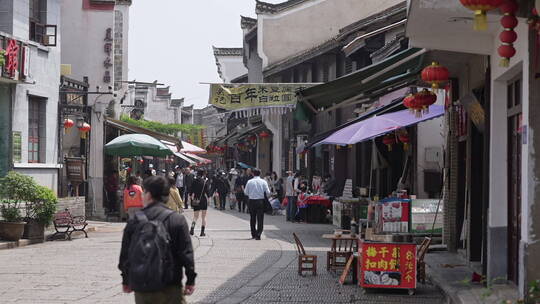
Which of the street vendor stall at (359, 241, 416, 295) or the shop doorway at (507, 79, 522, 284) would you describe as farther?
the street vendor stall at (359, 241, 416, 295)

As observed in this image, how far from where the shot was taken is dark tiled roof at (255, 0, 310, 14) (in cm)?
4312

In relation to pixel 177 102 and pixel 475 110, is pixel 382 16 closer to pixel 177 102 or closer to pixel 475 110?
pixel 475 110

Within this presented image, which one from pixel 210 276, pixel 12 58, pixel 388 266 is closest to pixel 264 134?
pixel 12 58

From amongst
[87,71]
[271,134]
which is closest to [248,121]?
[271,134]

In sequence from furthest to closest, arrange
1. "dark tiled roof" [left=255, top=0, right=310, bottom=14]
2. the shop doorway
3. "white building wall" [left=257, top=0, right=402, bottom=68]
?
"dark tiled roof" [left=255, top=0, right=310, bottom=14]
"white building wall" [left=257, top=0, right=402, bottom=68]
the shop doorway

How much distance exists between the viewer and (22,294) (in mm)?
11953

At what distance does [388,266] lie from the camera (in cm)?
1223

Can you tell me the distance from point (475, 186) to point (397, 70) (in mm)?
2684

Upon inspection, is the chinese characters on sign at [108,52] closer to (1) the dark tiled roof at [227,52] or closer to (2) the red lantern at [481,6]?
(2) the red lantern at [481,6]

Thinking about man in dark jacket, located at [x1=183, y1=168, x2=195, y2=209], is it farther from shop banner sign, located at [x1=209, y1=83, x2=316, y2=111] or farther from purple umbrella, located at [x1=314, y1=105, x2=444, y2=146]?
purple umbrella, located at [x1=314, y1=105, x2=444, y2=146]

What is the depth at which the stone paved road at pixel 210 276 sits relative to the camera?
11930mm

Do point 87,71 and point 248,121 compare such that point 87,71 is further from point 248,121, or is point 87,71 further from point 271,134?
point 248,121

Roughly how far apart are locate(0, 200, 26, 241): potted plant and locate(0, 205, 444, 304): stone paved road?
0.46 meters

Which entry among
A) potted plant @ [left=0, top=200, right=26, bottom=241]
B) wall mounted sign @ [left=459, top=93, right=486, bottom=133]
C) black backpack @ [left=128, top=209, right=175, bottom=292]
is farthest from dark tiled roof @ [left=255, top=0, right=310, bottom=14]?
black backpack @ [left=128, top=209, right=175, bottom=292]
